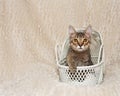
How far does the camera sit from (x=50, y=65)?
1.86 m

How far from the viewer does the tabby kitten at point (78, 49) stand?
5.00 ft

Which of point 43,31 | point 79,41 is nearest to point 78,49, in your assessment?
point 79,41

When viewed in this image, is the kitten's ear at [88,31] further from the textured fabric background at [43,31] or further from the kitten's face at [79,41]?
the textured fabric background at [43,31]

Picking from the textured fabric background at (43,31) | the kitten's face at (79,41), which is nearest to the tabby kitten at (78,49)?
the kitten's face at (79,41)

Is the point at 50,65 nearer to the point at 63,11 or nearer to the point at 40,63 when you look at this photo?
the point at 40,63

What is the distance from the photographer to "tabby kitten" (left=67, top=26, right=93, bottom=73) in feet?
5.00

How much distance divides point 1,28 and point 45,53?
32 cm

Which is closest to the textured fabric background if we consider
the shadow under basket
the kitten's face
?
the shadow under basket

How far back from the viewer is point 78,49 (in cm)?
154

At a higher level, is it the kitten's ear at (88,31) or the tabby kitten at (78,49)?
the kitten's ear at (88,31)

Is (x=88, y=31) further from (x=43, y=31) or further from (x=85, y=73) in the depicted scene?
(x=43, y=31)

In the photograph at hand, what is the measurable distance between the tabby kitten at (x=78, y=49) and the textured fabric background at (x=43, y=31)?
0.18m

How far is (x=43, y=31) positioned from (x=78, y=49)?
0.36 m

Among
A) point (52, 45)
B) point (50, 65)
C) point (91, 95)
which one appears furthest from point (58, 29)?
point (91, 95)
